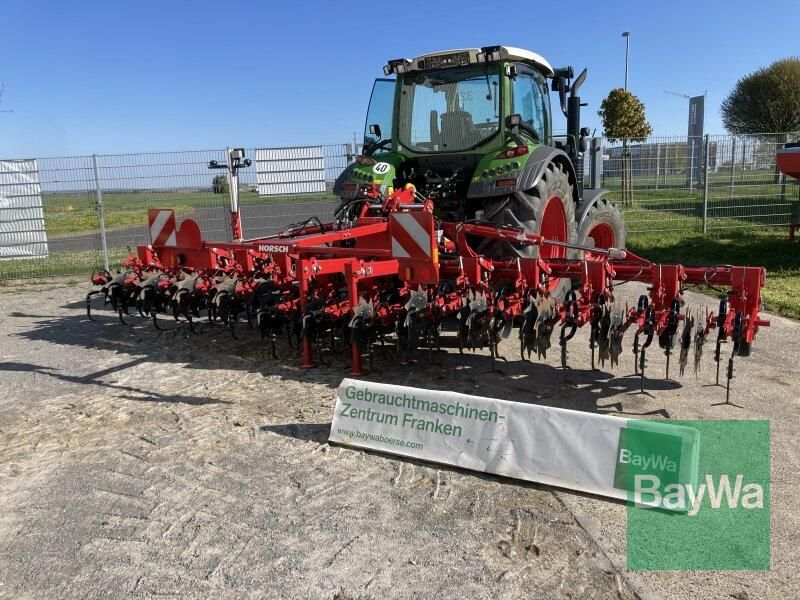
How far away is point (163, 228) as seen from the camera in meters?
5.27

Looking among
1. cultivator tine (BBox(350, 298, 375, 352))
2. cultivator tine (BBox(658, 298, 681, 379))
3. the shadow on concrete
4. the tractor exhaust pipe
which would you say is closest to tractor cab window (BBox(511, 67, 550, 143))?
the tractor exhaust pipe

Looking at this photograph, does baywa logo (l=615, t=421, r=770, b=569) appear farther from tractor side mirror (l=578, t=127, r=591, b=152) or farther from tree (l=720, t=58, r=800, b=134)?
tree (l=720, t=58, r=800, b=134)

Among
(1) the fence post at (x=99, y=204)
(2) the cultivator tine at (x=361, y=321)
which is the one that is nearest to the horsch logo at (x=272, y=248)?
(2) the cultivator tine at (x=361, y=321)

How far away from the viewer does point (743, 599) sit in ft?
6.99

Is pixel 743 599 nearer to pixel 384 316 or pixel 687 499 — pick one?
pixel 687 499

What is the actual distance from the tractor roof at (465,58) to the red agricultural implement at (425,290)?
3.96 ft

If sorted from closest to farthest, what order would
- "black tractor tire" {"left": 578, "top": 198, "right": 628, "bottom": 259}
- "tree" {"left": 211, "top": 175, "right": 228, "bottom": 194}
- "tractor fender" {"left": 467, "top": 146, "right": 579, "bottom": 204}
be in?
"tractor fender" {"left": 467, "top": 146, "right": 579, "bottom": 204}
"black tractor tire" {"left": 578, "top": 198, "right": 628, "bottom": 259}
"tree" {"left": 211, "top": 175, "right": 228, "bottom": 194}

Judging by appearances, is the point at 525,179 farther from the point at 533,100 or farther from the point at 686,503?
the point at 686,503

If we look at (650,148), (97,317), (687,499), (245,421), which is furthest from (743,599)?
(650,148)

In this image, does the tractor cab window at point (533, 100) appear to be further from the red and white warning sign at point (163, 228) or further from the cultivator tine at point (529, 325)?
the red and white warning sign at point (163, 228)

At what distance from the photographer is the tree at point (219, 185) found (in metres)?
10.1

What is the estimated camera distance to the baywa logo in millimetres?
2357

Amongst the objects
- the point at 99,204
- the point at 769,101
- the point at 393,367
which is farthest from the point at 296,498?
the point at 769,101

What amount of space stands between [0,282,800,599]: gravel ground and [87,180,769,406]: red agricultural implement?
0.36 meters
